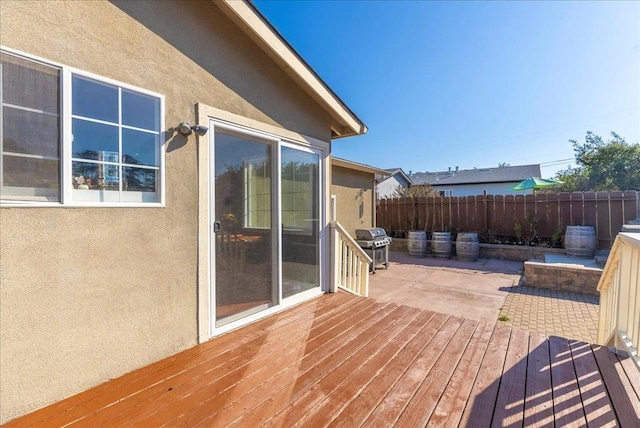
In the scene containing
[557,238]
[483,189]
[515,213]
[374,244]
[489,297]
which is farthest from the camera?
[483,189]

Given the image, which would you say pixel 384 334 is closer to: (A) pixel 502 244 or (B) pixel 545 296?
(B) pixel 545 296

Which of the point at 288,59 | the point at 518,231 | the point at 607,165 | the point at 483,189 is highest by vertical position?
the point at 607,165

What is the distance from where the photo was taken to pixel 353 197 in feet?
31.4

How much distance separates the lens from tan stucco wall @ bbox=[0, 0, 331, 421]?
1707 millimetres

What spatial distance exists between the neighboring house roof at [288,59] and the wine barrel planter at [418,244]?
6.22 meters

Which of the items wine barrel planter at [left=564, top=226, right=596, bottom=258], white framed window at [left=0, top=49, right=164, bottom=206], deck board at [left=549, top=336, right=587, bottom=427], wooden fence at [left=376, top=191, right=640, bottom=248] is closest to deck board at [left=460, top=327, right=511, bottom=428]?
deck board at [left=549, top=336, right=587, bottom=427]

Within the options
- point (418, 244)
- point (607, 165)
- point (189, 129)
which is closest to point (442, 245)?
point (418, 244)

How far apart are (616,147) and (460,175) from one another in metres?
11.2

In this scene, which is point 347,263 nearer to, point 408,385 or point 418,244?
point 408,385

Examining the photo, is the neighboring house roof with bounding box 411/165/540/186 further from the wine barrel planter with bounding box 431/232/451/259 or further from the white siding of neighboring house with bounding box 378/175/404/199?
the wine barrel planter with bounding box 431/232/451/259

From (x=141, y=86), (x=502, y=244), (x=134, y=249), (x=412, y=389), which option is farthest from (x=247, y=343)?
(x=502, y=244)

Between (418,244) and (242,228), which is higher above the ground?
(242,228)

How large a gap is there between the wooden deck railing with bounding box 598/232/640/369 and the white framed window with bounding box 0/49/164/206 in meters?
3.70

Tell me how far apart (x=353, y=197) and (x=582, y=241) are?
6369mm
